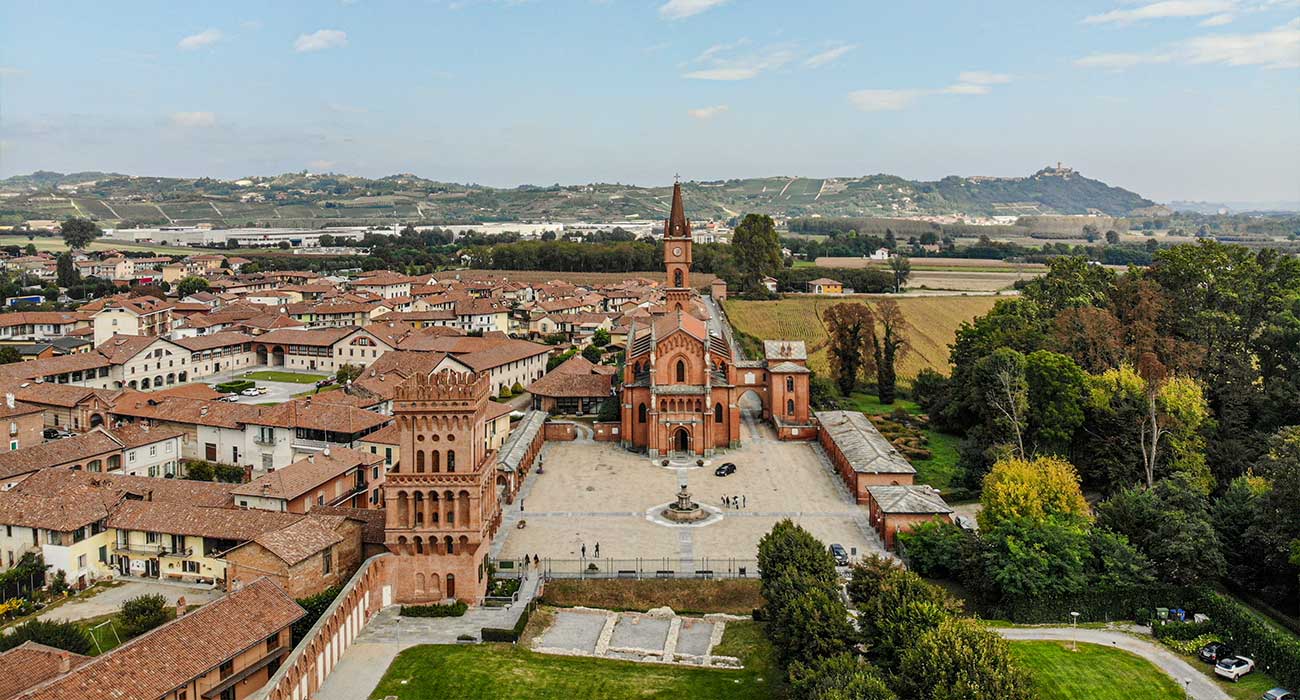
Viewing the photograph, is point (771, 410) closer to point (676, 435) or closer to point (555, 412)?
point (676, 435)

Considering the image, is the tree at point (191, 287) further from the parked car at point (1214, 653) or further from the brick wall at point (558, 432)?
the parked car at point (1214, 653)

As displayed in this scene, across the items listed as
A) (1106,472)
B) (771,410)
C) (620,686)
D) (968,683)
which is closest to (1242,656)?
(968,683)

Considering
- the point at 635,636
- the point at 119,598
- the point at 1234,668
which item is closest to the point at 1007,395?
the point at 1234,668

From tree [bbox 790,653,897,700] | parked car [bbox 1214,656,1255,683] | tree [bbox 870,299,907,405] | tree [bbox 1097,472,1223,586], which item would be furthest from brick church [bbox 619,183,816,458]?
parked car [bbox 1214,656,1255,683]

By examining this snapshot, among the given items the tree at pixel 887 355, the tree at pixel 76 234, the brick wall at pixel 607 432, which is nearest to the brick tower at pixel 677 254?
the brick wall at pixel 607 432

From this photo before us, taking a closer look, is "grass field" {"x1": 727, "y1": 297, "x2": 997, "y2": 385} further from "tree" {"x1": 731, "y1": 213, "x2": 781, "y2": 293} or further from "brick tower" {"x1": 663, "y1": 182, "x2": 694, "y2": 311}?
"brick tower" {"x1": 663, "y1": 182, "x2": 694, "y2": 311}

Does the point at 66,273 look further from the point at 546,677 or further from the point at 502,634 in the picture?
the point at 546,677
